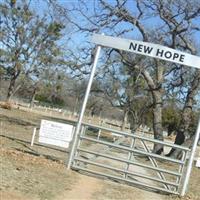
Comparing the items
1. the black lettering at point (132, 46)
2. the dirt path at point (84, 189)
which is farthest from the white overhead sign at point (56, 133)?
the black lettering at point (132, 46)

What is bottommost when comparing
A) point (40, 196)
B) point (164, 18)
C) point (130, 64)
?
point (40, 196)

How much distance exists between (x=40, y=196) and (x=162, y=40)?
21.4 meters

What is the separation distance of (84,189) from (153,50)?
4738 mm

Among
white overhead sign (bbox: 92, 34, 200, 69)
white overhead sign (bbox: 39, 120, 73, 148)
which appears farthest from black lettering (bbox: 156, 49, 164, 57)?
white overhead sign (bbox: 39, 120, 73, 148)

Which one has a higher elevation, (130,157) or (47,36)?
(47,36)

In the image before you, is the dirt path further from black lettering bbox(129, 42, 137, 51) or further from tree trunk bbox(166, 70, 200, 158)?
tree trunk bbox(166, 70, 200, 158)

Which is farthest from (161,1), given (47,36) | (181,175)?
(47,36)

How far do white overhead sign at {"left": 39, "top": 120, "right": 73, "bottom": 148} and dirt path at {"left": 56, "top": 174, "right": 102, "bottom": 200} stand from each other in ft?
8.03

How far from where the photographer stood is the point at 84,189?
13.4 metres

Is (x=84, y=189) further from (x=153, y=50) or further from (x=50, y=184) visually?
(x=153, y=50)

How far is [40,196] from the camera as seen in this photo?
11.2 meters

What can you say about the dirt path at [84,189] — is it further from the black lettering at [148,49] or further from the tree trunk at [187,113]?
the tree trunk at [187,113]

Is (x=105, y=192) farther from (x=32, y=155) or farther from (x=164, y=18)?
(x=164, y=18)

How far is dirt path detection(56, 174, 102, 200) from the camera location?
12085 mm
